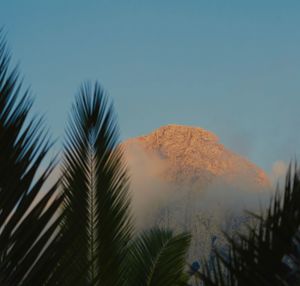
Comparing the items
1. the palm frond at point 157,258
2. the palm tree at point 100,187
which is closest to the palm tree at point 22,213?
the palm tree at point 100,187

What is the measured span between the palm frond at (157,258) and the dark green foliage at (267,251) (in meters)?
4.95

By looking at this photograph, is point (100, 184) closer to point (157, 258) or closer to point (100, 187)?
point (100, 187)

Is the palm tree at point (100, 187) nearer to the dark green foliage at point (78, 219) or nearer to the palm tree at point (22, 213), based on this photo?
the dark green foliage at point (78, 219)

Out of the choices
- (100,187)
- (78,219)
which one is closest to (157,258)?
(100,187)

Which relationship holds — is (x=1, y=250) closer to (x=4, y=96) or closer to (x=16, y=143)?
(x=16, y=143)

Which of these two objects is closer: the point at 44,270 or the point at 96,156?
the point at 44,270

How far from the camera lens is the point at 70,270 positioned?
3211 mm

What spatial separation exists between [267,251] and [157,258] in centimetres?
578

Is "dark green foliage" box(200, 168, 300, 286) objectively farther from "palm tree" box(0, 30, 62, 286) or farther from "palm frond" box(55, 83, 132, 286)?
"palm frond" box(55, 83, 132, 286)

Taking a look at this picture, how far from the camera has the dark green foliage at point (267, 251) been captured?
2994 millimetres

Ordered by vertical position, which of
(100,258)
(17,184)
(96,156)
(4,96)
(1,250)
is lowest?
(1,250)

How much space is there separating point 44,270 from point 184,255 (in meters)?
6.12

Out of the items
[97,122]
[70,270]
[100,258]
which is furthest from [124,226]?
[70,270]

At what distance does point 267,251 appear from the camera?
303 centimetres
